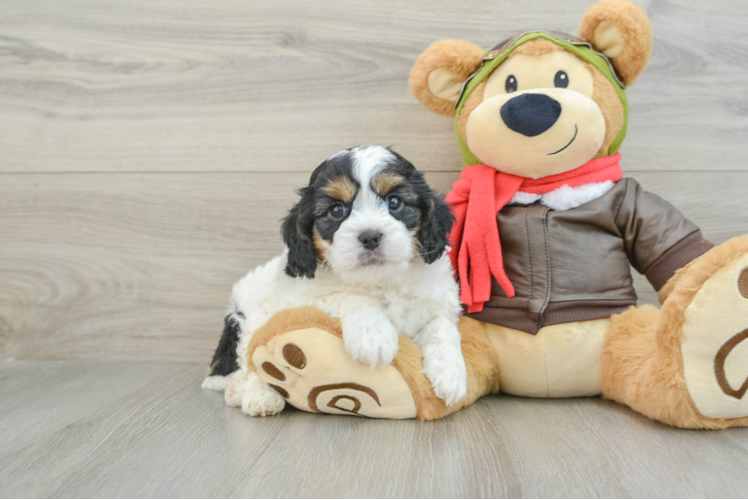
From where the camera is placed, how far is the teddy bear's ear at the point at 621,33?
1321mm

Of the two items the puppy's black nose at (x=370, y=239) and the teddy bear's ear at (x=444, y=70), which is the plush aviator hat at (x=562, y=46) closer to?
the teddy bear's ear at (x=444, y=70)

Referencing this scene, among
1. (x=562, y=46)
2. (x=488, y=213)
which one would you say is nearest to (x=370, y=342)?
(x=488, y=213)

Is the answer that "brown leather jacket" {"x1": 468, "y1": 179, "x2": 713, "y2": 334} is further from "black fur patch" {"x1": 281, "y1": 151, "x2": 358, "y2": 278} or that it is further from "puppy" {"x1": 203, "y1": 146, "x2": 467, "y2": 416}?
"black fur patch" {"x1": 281, "y1": 151, "x2": 358, "y2": 278}

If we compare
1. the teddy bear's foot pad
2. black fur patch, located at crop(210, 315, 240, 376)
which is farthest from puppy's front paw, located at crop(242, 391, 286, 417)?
black fur patch, located at crop(210, 315, 240, 376)

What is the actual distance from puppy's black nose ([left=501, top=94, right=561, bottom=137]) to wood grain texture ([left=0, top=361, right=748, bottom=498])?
0.71 metres

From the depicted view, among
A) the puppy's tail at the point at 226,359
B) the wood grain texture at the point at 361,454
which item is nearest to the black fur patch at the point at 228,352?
the puppy's tail at the point at 226,359

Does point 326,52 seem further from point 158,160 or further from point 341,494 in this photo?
point 341,494

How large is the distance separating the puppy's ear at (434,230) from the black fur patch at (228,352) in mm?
659

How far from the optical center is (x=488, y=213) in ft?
4.52

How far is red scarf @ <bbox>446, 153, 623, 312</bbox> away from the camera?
1.37 m

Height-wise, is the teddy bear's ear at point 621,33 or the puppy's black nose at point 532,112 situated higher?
the teddy bear's ear at point 621,33

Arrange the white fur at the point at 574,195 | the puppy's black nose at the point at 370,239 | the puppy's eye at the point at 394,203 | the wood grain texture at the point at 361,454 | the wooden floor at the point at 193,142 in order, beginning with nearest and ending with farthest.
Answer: the wood grain texture at the point at 361,454 < the puppy's black nose at the point at 370,239 < the puppy's eye at the point at 394,203 < the white fur at the point at 574,195 < the wooden floor at the point at 193,142

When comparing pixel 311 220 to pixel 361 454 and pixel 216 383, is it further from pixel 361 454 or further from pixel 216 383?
pixel 216 383

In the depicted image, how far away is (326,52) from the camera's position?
73.0 inches
